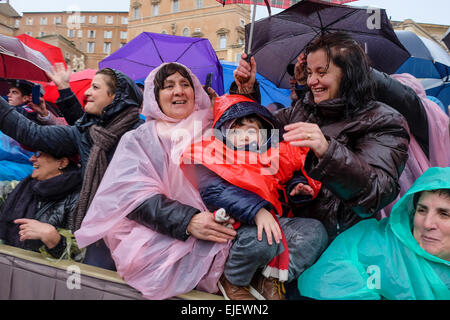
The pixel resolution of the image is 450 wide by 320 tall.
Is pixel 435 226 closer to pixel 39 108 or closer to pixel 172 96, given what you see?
pixel 172 96

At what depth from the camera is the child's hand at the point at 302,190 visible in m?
1.65

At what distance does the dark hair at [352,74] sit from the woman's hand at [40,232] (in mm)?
1957

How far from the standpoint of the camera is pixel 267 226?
1.48 m

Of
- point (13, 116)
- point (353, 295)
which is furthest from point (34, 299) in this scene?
point (353, 295)

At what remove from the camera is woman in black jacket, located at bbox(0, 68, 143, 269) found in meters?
2.19

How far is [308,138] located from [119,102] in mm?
1553

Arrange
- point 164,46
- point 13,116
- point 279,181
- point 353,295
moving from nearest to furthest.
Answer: point 353,295 < point 279,181 < point 13,116 < point 164,46

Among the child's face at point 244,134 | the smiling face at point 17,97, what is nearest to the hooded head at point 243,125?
the child's face at point 244,134

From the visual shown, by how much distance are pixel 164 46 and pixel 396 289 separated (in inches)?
175

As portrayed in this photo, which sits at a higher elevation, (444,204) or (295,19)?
(295,19)

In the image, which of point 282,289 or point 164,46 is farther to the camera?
point 164,46

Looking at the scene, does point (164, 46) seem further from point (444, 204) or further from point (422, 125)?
point (444, 204)
